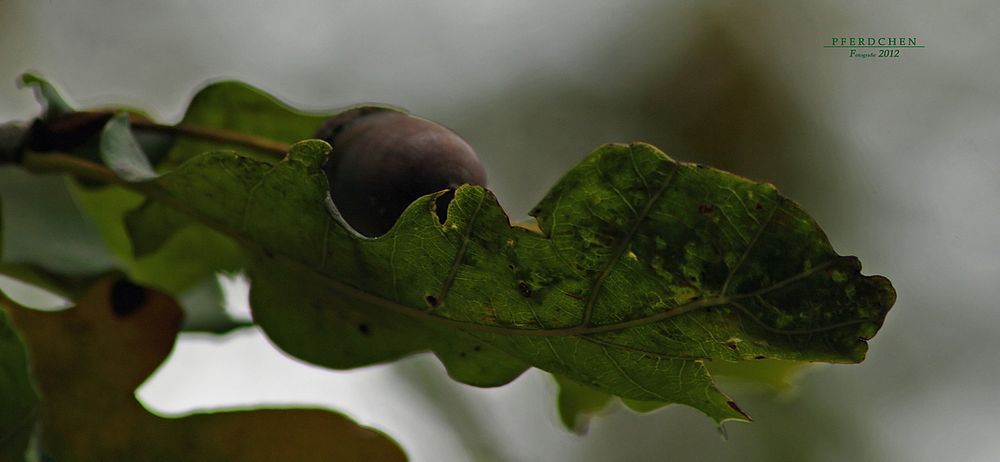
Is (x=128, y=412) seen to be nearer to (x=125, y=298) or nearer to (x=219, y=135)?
(x=125, y=298)

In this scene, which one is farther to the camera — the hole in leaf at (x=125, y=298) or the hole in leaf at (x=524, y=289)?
the hole in leaf at (x=125, y=298)

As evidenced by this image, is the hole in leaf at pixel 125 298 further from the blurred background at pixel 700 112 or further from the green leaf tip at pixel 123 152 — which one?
the blurred background at pixel 700 112

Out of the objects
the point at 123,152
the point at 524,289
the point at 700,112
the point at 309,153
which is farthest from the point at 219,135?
the point at 700,112

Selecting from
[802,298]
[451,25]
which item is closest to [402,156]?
[802,298]

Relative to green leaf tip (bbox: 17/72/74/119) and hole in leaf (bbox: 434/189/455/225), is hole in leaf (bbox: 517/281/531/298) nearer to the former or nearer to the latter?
hole in leaf (bbox: 434/189/455/225)

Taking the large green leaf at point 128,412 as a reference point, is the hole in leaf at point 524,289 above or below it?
above

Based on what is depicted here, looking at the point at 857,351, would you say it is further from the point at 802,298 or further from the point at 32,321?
the point at 32,321

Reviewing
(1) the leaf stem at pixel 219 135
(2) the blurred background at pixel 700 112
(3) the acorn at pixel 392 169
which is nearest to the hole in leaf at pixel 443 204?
(3) the acorn at pixel 392 169
